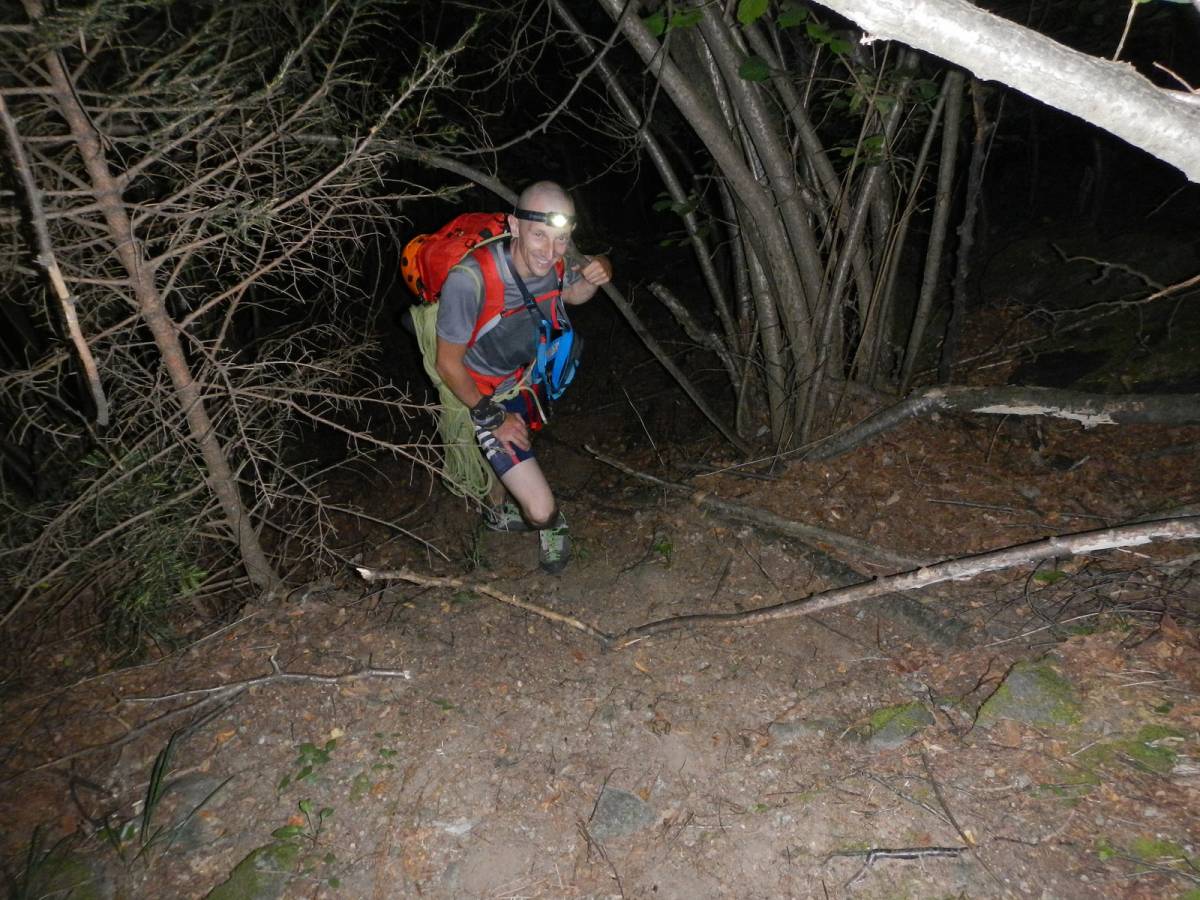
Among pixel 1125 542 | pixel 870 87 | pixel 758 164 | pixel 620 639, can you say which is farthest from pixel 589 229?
pixel 1125 542

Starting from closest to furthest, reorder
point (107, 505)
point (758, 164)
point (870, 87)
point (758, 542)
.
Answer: point (107, 505)
point (870, 87)
point (758, 542)
point (758, 164)

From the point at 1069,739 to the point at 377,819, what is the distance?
227cm

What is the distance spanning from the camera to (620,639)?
10.4ft

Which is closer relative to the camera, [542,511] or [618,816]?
[618,816]

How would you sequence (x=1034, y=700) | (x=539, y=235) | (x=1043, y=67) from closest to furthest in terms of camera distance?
(x=1043, y=67), (x=1034, y=700), (x=539, y=235)

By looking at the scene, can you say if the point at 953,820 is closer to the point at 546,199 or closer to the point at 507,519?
the point at 546,199

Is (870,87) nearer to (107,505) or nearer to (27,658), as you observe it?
(107,505)

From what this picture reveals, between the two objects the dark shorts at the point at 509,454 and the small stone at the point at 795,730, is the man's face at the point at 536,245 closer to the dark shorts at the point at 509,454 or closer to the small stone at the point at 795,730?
the dark shorts at the point at 509,454

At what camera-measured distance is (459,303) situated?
11.2ft

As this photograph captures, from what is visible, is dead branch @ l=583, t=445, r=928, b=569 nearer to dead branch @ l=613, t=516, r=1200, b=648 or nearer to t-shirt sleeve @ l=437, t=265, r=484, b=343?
dead branch @ l=613, t=516, r=1200, b=648

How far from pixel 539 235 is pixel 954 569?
232 centimetres

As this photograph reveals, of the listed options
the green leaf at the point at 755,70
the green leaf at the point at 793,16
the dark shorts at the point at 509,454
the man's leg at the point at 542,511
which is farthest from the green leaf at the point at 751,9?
the man's leg at the point at 542,511

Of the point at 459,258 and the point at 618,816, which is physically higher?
the point at 459,258

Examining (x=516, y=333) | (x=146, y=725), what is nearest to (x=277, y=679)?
(x=146, y=725)
